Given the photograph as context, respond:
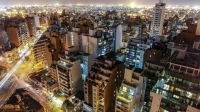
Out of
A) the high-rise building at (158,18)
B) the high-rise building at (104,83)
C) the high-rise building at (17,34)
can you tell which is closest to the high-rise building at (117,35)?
the high-rise building at (158,18)

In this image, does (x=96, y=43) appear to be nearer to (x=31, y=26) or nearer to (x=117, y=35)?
(x=117, y=35)

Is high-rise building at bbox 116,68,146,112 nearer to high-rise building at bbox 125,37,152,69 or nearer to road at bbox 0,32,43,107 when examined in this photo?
high-rise building at bbox 125,37,152,69

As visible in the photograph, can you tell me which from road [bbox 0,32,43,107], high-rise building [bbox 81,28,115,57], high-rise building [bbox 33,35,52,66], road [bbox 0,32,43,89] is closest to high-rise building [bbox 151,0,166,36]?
high-rise building [bbox 81,28,115,57]

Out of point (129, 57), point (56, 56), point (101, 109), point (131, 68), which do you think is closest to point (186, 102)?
point (131, 68)

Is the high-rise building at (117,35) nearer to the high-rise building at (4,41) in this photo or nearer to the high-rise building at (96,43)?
the high-rise building at (96,43)

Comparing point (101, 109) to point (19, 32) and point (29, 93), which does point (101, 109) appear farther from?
point (19, 32)

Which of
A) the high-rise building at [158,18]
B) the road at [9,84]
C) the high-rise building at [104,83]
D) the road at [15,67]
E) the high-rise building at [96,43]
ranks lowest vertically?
the road at [9,84]
